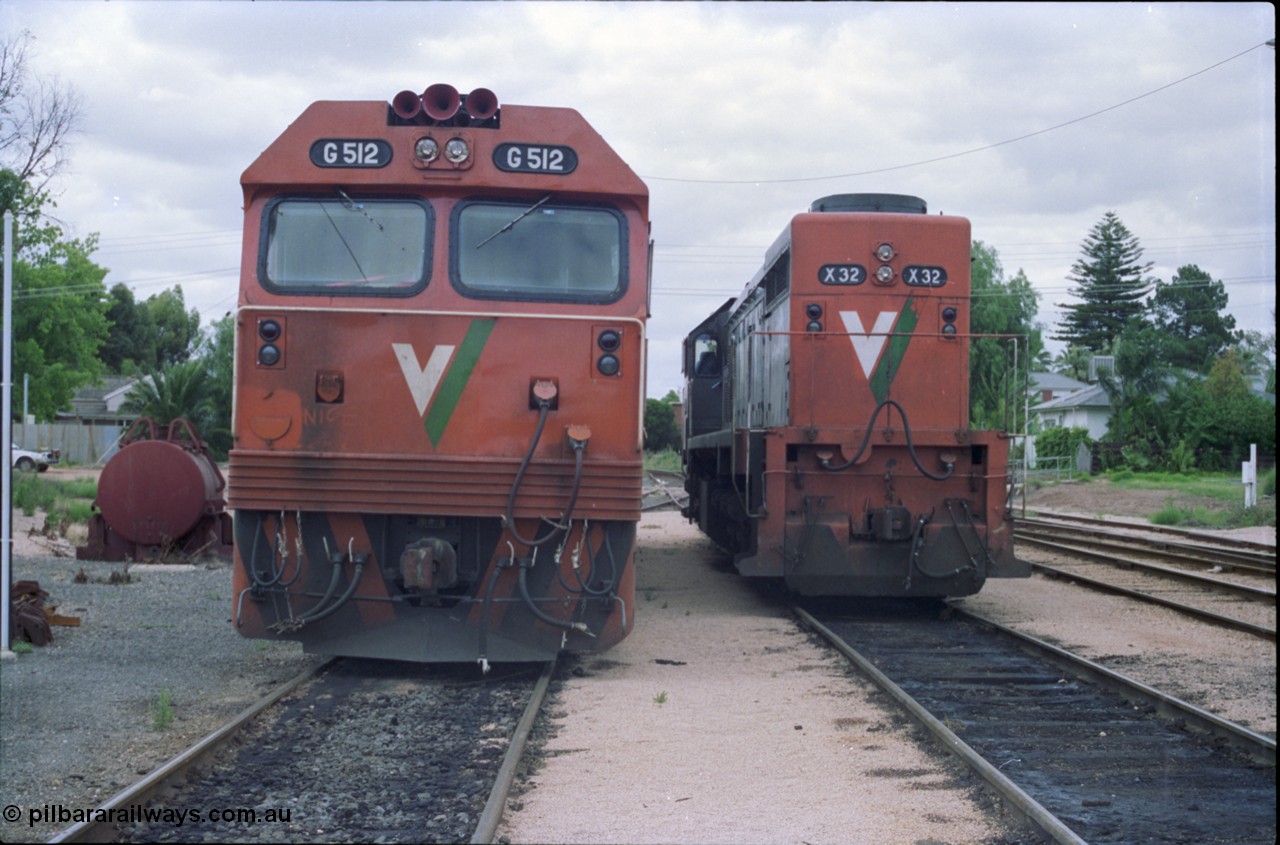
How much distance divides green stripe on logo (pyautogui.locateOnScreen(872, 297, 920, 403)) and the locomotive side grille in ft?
15.5

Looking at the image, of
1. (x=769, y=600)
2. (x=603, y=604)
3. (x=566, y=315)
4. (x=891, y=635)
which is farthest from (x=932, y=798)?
(x=769, y=600)

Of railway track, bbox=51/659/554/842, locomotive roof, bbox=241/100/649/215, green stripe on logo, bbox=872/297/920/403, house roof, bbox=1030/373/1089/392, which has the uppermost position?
house roof, bbox=1030/373/1089/392

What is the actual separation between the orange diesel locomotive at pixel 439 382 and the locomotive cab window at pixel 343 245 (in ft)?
0.04

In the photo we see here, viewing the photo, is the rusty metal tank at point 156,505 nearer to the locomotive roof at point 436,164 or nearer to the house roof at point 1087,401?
the locomotive roof at point 436,164

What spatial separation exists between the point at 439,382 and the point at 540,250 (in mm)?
1046

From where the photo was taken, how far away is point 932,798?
514 cm

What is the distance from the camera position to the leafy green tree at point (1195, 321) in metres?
54.7

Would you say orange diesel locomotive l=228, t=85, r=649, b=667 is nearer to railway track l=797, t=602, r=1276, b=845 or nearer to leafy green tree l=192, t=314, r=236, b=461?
railway track l=797, t=602, r=1276, b=845

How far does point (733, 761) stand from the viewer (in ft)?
18.8

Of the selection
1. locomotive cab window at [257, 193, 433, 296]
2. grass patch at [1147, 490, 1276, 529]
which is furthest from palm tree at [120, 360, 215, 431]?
locomotive cab window at [257, 193, 433, 296]

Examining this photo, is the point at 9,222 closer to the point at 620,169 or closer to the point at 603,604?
the point at 620,169

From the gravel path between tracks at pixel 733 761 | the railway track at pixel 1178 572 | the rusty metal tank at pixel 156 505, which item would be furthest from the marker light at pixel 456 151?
the rusty metal tank at pixel 156 505

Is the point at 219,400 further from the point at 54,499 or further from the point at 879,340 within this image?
the point at 879,340

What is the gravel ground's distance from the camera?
517 cm
